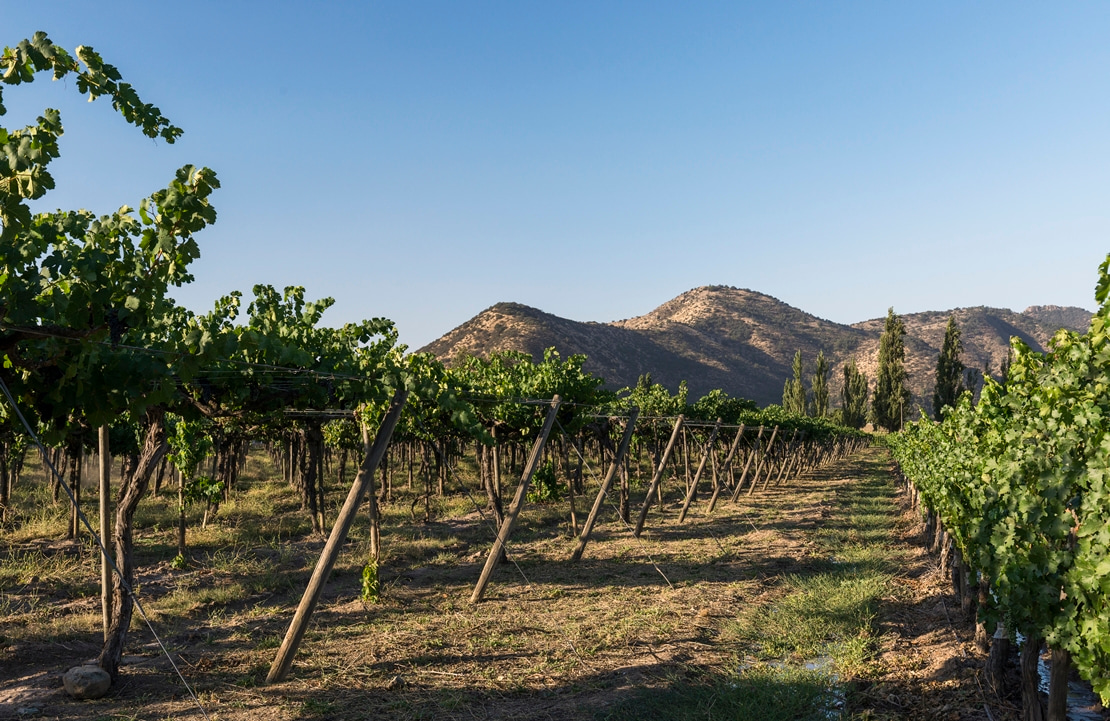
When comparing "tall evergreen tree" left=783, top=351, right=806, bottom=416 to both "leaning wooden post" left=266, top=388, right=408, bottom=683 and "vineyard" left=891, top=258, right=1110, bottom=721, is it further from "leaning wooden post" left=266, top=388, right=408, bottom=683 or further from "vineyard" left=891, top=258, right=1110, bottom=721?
"leaning wooden post" left=266, top=388, right=408, bottom=683

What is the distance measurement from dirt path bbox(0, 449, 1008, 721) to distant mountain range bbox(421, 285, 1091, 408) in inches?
1867

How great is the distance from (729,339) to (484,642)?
110340 mm

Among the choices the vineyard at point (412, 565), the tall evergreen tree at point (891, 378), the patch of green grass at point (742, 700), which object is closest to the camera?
the vineyard at point (412, 565)

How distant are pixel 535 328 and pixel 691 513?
6164cm

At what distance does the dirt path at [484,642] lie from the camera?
231 inches

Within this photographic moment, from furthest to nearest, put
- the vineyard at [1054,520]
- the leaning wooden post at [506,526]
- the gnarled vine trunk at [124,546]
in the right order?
the leaning wooden post at [506,526]
the gnarled vine trunk at [124,546]
the vineyard at [1054,520]

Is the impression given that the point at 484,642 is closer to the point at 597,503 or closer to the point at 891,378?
the point at 597,503

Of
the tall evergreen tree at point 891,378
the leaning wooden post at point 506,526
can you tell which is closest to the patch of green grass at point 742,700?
the leaning wooden post at point 506,526

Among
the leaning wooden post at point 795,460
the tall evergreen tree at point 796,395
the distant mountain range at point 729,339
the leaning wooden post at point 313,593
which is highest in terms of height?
the distant mountain range at point 729,339

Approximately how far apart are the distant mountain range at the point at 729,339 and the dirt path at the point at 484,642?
4742cm

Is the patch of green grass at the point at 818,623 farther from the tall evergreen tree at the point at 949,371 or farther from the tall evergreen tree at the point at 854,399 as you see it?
the tall evergreen tree at the point at 854,399

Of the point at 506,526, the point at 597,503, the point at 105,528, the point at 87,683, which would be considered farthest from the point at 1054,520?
the point at 105,528

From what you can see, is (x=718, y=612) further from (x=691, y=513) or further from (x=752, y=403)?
(x=752, y=403)

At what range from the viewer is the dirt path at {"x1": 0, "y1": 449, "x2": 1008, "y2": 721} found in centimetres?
587
